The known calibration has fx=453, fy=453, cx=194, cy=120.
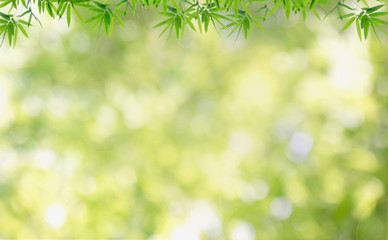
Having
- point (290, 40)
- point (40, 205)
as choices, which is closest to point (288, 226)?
point (290, 40)

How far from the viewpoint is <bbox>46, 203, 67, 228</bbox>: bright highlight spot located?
4.97 metres

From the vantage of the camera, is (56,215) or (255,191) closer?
(56,215)

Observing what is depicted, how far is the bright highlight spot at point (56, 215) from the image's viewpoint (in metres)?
4.97

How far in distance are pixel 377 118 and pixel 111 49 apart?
3.38 m

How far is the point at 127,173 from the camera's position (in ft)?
17.0

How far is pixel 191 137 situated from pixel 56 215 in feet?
5.76

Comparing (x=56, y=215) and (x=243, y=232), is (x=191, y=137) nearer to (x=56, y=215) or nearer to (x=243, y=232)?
(x=243, y=232)

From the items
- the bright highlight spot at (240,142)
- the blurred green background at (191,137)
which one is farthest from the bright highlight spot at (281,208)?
the bright highlight spot at (240,142)

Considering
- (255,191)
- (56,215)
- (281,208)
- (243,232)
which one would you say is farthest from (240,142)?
(56,215)

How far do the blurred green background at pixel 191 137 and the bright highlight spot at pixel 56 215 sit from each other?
0.5 inches

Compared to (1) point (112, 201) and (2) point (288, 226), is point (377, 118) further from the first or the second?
(1) point (112, 201)

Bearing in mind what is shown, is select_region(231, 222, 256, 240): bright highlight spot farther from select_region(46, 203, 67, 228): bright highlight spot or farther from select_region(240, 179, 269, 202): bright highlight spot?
select_region(46, 203, 67, 228): bright highlight spot

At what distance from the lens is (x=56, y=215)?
16.4 feet

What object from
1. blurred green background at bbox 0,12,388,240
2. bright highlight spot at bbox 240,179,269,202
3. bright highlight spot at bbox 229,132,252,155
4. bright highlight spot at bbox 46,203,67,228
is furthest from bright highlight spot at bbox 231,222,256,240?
bright highlight spot at bbox 46,203,67,228
